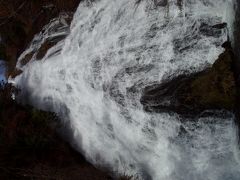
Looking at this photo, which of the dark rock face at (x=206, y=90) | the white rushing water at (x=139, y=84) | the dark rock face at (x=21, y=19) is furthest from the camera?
the dark rock face at (x=21, y=19)

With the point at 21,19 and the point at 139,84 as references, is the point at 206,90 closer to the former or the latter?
the point at 139,84

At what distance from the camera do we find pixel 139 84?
525cm

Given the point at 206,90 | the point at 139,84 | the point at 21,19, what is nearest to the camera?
the point at 206,90

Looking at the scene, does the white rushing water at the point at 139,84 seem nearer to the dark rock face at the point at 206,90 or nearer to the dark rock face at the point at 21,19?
the dark rock face at the point at 206,90

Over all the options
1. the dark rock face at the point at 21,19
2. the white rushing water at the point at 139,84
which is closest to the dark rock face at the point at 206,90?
the white rushing water at the point at 139,84

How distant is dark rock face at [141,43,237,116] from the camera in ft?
14.8

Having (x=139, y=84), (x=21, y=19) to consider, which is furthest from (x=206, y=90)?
(x=21, y=19)

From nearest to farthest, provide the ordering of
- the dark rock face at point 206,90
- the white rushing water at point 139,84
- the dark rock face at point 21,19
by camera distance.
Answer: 1. the dark rock face at point 206,90
2. the white rushing water at point 139,84
3. the dark rock face at point 21,19

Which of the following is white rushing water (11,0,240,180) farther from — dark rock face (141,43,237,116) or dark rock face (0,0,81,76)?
dark rock face (0,0,81,76)

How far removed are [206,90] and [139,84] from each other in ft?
3.40

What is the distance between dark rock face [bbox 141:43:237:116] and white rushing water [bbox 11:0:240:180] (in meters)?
0.10

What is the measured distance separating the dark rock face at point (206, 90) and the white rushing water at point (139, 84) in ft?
0.34

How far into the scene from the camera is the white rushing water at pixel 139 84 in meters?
4.73

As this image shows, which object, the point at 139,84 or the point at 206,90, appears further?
the point at 139,84
